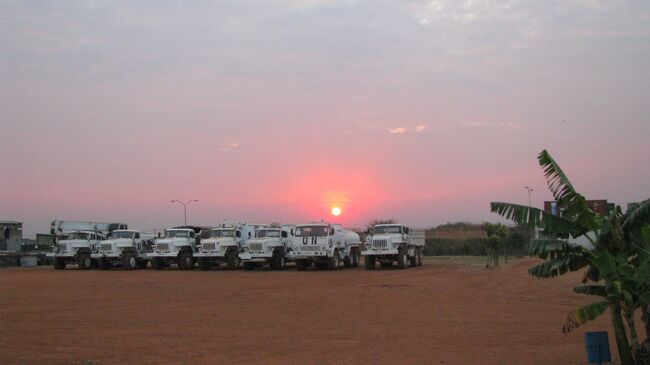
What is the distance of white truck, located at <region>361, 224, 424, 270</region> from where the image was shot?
3475 centimetres

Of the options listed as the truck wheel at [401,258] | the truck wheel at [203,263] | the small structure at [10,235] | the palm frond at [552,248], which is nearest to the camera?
the palm frond at [552,248]

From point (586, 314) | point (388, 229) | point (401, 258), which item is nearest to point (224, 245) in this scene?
point (388, 229)

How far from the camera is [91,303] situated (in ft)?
64.3

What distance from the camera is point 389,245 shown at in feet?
114

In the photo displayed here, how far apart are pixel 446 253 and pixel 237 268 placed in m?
31.9

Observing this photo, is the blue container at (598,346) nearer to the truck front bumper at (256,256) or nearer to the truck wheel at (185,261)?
the truck front bumper at (256,256)

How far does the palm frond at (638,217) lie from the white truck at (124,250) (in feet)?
111

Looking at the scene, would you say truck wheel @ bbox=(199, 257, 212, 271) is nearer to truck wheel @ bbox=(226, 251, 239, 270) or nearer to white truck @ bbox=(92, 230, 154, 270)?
truck wheel @ bbox=(226, 251, 239, 270)

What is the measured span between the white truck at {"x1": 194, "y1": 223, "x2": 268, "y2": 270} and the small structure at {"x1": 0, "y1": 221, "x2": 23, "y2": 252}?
23.3m

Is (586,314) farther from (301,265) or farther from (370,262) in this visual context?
(301,265)

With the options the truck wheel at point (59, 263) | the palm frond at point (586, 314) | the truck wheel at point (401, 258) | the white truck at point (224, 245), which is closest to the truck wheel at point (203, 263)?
the white truck at point (224, 245)

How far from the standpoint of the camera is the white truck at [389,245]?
34.8m

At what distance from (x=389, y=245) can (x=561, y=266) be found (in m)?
25.2

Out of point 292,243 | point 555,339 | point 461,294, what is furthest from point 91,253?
point 555,339
